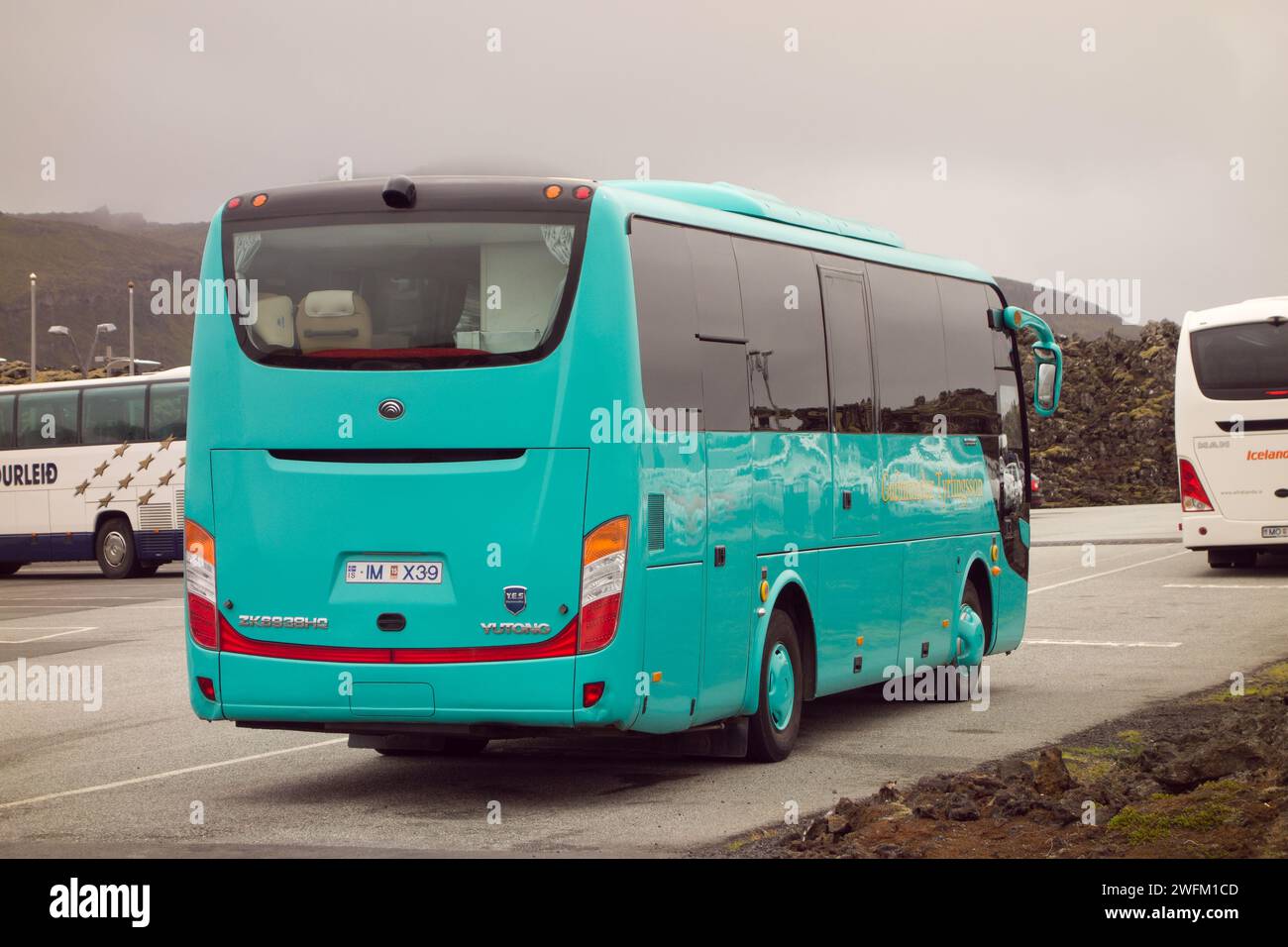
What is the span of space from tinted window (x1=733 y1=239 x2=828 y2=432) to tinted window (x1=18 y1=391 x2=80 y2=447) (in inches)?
1097

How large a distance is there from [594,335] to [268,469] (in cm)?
180

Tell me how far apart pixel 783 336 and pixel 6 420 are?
30.2 meters

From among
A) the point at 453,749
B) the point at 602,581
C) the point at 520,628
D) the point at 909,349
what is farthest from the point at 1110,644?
the point at 520,628

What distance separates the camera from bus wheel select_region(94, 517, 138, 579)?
36.7 m

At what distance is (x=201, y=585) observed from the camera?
33.1 ft

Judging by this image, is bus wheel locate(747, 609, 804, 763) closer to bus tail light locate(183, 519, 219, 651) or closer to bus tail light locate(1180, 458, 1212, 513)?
bus tail light locate(183, 519, 219, 651)

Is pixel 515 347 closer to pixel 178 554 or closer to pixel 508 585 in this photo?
pixel 508 585

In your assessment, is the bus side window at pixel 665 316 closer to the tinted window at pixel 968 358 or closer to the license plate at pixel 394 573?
the license plate at pixel 394 573

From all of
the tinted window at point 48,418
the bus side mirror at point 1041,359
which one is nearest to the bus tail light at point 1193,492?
the bus side mirror at point 1041,359

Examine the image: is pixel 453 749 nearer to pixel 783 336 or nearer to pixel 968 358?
pixel 783 336

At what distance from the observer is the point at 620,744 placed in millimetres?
12273

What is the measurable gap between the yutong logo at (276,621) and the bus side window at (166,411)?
1050 inches

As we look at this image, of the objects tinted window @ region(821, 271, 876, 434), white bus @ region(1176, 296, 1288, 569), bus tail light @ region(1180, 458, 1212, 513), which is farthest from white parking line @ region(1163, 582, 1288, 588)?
tinted window @ region(821, 271, 876, 434)
